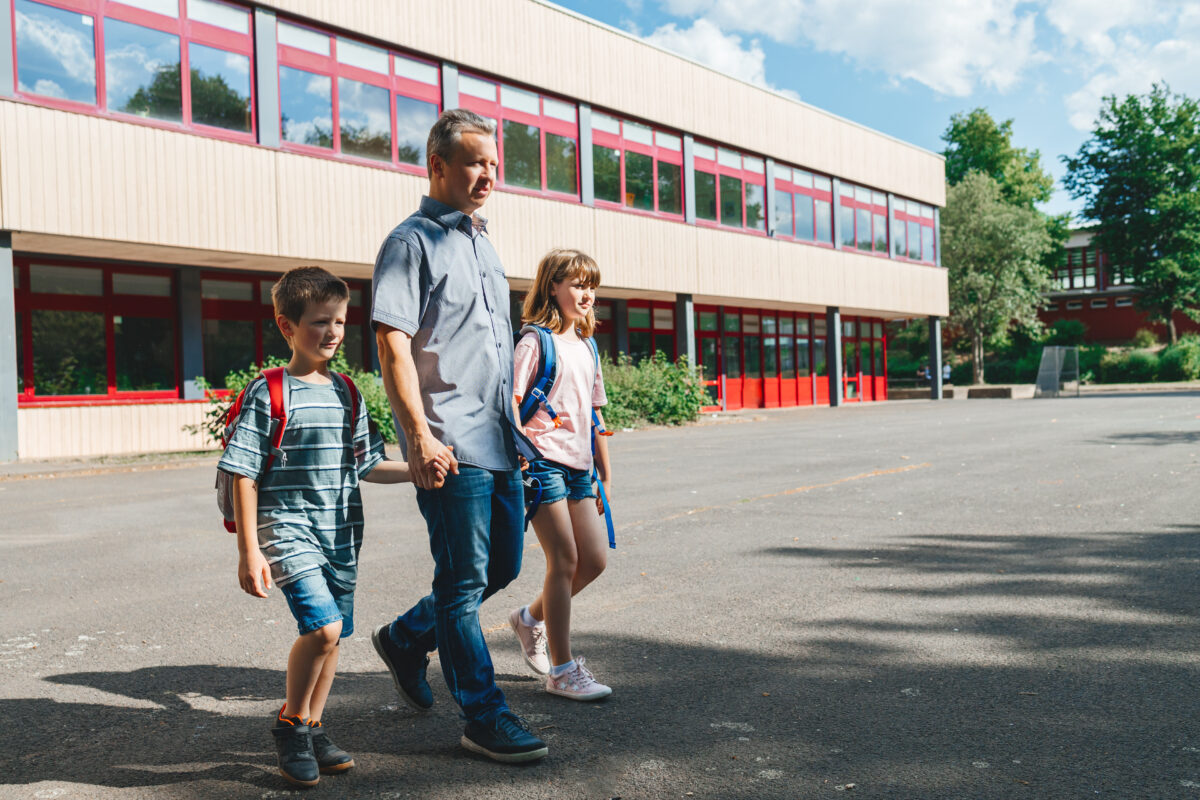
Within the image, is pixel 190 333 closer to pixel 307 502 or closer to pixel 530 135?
pixel 530 135

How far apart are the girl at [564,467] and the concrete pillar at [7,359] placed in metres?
13.6

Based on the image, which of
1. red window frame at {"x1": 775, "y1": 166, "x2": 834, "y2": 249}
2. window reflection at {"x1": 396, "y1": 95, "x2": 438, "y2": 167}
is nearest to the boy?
window reflection at {"x1": 396, "y1": 95, "x2": 438, "y2": 167}

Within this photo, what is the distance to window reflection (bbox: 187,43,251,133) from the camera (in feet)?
54.7

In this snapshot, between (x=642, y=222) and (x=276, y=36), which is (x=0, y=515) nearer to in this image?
(x=276, y=36)

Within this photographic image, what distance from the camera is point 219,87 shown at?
16984mm

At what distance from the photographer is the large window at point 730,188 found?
89.4 ft

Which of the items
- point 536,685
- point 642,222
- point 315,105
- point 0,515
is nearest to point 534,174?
point 642,222

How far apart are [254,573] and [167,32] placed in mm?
15995

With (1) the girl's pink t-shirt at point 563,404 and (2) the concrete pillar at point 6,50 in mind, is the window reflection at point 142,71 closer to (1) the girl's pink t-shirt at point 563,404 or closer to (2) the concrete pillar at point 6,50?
(2) the concrete pillar at point 6,50

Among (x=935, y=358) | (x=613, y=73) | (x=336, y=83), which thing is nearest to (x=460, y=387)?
(x=336, y=83)

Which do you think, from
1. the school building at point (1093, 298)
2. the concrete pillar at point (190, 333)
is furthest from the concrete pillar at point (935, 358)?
the school building at point (1093, 298)

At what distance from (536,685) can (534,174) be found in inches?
755

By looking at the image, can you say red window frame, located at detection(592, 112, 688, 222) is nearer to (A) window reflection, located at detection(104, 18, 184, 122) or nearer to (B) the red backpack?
(A) window reflection, located at detection(104, 18, 184, 122)

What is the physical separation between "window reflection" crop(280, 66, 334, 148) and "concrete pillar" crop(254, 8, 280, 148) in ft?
0.74
